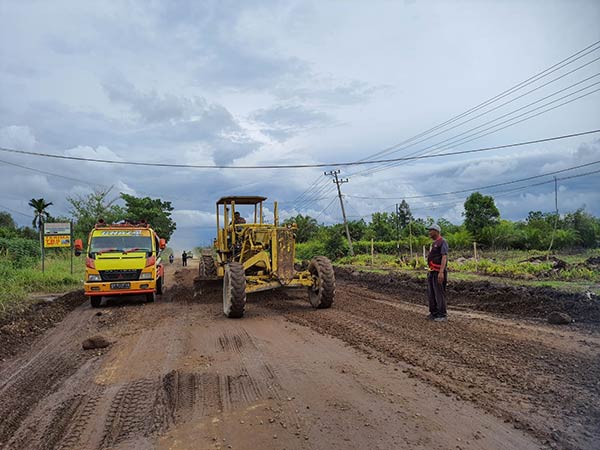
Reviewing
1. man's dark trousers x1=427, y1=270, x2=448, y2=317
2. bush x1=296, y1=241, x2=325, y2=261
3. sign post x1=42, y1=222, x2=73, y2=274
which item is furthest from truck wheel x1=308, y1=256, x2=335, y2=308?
bush x1=296, y1=241, x2=325, y2=261

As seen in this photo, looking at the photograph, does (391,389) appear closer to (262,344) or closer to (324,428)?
(324,428)

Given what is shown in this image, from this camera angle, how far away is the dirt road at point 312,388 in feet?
12.9

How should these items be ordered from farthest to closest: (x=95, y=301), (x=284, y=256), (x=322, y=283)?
(x=95, y=301) < (x=284, y=256) < (x=322, y=283)

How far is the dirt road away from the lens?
3943 mm

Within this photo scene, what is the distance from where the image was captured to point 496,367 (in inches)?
223

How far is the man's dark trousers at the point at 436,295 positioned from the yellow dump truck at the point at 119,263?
769cm

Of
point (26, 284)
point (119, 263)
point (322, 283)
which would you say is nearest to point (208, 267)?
point (119, 263)

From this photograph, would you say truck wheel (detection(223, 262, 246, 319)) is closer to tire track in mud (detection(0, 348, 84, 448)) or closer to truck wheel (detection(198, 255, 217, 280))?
tire track in mud (detection(0, 348, 84, 448))

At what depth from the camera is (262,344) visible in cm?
731

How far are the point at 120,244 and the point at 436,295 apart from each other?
30.2ft

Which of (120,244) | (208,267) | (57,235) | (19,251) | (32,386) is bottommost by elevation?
A: (32,386)

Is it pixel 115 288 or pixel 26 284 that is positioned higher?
Answer: pixel 115 288

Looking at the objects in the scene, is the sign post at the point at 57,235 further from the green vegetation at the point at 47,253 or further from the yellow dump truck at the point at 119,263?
the yellow dump truck at the point at 119,263

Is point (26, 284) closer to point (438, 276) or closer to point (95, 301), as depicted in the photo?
point (95, 301)
